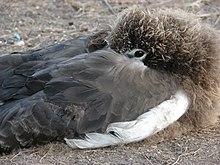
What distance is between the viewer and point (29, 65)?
13.9 feet

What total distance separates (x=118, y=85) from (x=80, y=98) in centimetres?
26

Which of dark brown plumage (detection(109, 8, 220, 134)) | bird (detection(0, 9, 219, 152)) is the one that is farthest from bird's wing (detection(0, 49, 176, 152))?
dark brown plumage (detection(109, 8, 220, 134))

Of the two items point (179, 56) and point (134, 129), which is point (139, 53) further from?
point (134, 129)

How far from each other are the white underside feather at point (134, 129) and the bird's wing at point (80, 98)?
41mm

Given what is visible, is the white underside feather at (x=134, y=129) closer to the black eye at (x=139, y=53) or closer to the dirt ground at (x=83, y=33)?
the dirt ground at (x=83, y=33)

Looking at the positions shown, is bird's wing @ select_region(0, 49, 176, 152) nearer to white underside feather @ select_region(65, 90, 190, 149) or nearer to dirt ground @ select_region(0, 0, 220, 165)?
white underside feather @ select_region(65, 90, 190, 149)

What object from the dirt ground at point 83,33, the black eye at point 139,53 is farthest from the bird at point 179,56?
the dirt ground at point 83,33

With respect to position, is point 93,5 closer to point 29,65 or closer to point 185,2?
point 185,2

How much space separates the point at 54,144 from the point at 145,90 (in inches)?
27.0

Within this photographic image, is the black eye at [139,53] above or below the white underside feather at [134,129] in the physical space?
above

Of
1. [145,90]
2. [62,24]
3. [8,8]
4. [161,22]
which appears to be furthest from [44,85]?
[8,8]

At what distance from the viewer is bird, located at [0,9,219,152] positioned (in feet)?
12.6

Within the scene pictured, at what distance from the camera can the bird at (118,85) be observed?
3.83 meters

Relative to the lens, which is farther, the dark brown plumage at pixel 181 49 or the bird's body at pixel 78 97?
the dark brown plumage at pixel 181 49
